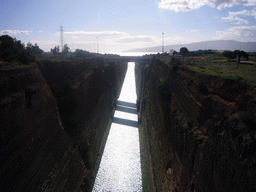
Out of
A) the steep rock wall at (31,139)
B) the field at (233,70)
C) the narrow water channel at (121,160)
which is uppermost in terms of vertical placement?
the field at (233,70)

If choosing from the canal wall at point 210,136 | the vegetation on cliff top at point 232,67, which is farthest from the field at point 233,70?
the canal wall at point 210,136

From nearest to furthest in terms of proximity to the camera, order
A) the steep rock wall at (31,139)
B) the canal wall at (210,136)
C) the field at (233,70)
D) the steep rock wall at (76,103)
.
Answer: the canal wall at (210,136) < the steep rock wall at (31,139) < the field at (233,70) < the steep rock wall at (76,103)

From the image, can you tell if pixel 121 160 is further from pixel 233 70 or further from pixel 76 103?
pixel 233 70

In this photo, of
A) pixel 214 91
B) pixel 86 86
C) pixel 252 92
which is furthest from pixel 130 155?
pixel 252 92

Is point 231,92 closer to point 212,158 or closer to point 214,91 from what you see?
point 214,91

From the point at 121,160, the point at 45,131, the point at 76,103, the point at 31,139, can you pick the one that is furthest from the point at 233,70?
the point at 121,160

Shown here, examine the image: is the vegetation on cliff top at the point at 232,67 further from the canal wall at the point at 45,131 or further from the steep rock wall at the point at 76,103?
the canal wall at the point at 45,131
